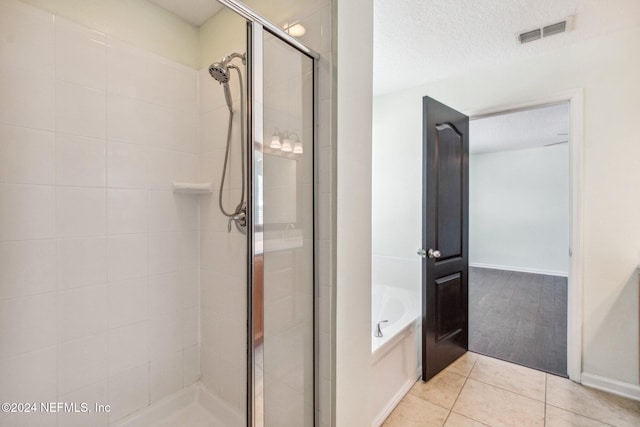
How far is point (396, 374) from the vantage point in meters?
1.86

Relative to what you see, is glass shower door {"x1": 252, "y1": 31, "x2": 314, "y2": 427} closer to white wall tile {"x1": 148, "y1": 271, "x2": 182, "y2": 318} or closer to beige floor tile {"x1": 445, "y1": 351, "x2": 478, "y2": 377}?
white wall tile {"x1": 148, "y1": 271, "x2": 182, "y2": 318}

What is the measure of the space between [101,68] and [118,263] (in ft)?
3.16

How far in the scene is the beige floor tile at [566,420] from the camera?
1.69 metres

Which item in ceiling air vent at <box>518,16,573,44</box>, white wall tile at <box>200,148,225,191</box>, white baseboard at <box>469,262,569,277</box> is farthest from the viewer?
white baseboard at <box>469,262,569,277</box>

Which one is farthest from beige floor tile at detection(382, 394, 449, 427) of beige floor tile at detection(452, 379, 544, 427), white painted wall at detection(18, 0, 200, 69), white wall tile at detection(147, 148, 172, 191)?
white painted wall at detection(18, 0, 200, 69)

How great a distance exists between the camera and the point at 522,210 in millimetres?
5672

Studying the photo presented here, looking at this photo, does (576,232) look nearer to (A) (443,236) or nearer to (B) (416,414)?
(A) (443,236)

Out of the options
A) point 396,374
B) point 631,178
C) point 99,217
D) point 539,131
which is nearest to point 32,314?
point 99,217

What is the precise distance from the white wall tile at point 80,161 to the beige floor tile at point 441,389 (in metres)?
2.33

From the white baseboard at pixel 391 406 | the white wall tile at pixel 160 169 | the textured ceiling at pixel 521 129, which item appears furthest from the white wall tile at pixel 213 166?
the textured ceiling at pixel 521 129

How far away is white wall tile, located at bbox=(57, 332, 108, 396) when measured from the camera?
4.24 feet

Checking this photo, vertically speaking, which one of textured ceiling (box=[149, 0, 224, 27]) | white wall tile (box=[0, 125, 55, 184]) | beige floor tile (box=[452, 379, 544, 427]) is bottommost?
beige floor tile (box=[452, 379, 544, 427])

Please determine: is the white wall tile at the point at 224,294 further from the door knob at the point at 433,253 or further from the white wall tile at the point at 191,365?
the door knob at the point at 433,253

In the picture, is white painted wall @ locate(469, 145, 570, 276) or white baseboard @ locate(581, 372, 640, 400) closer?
white baseboard @ locate(581, 372, 640, 400)
